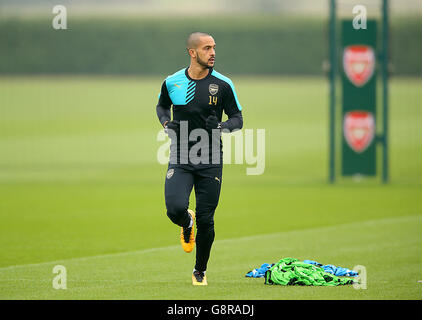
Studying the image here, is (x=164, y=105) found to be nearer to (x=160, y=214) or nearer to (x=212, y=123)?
(x=212, y=123)

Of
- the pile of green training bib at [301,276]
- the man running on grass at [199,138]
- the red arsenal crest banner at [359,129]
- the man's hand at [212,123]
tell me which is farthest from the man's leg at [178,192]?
the red arsenal crest banner at [359,129]

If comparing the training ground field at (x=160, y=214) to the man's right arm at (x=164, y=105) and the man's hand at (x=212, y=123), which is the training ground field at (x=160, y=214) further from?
the man's right arm at (x=164, y=105)

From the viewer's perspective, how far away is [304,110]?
3600cm

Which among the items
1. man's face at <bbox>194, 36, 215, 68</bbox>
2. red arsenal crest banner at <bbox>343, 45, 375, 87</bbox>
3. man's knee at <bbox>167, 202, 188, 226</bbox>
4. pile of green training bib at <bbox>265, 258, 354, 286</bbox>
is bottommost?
pile of green training bib at <bbox>265, 258, 354, 286</bbox>

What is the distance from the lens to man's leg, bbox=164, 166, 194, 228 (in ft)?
26.8

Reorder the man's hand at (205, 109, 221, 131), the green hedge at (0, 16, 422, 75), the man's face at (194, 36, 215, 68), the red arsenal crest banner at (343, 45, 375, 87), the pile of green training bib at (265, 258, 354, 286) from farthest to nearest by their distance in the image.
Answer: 1. the green hedge at (0, 16, 422, 75)
2. the red arsenal crest banner at (343, 45, 375, 87)
3. the pile of green training bib at (265, 258, 354, 286)
4. the man's face at (194, 36, 215, 68)
5. the man's hand at (205, 109, 221, 131)

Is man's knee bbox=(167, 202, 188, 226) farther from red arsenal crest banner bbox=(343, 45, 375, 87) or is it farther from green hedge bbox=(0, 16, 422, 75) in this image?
green hedge bbox=(0, 16, 422, 75)

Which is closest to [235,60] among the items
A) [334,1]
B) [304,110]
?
[304,110]

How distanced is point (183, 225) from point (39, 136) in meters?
20.6

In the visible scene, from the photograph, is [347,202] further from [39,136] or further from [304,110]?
[304,110]

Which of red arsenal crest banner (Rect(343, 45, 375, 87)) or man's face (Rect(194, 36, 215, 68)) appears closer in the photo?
man's face (Rect(194, 36, 215, 68))

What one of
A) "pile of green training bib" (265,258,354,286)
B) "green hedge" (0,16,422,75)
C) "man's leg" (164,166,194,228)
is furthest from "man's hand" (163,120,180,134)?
"green hedge" (0,16,422,75)

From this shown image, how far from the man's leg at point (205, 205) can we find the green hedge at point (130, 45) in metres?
20.2

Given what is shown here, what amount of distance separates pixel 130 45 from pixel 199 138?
21621 millimetres
